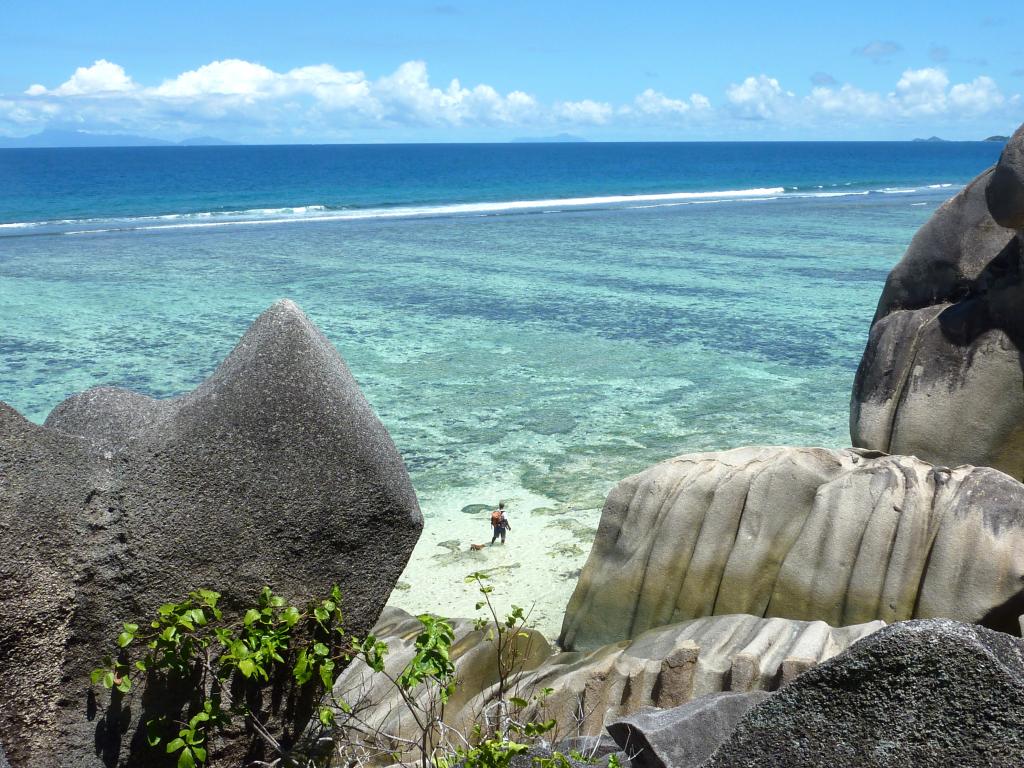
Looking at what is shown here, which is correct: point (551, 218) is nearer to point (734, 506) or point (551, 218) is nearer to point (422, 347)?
point (422, 347)

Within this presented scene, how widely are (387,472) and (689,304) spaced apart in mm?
14208

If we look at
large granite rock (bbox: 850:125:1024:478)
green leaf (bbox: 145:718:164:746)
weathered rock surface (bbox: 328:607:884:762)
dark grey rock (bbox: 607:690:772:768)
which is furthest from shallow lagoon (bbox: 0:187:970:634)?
green leaf (bbox: 145:718:164:746)

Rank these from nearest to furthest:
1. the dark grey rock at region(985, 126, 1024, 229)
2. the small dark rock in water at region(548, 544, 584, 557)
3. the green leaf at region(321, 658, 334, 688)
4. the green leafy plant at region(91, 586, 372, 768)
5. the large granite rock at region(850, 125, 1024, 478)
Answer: the green leafy plant at region(91, 586, 372, 768), the green leaf at region(321, 658, 334, 688), the dark grey rock at region(985, 126, 1024, 229), the large granite rock at region(850, 125, 1024, 478), the small dark rock in water at region(548, 544, 584, 557)

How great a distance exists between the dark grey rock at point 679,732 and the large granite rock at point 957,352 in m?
3.72

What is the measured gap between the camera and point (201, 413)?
143 inches

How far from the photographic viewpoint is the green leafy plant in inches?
134

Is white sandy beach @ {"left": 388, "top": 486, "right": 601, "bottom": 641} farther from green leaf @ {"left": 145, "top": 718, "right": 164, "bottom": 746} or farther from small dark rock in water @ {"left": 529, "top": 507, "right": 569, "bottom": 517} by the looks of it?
green leaf @ {"left": 145, "top": 718, "right": 164, "bottom": 746}

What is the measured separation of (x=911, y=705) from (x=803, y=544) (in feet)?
11.0

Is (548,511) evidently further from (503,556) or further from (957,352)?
(957,352)

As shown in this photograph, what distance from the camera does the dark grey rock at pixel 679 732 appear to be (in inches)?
130

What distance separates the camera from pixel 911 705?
7.15 feet

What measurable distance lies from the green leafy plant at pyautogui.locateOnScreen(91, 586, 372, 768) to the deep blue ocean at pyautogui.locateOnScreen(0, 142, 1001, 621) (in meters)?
4.07

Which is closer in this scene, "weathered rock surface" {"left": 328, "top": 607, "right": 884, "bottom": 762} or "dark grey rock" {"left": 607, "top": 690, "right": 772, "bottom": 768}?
"dark grey rock" {"left": 607, "top": 690, "right": 772, "bottom": 768}

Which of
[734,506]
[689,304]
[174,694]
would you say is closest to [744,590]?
[734,506]
